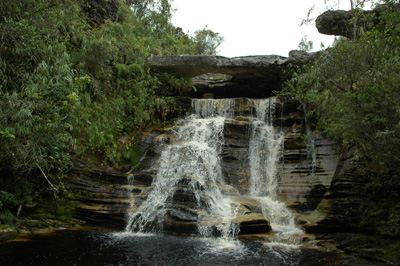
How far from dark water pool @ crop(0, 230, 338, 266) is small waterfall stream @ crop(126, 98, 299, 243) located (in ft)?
3.07

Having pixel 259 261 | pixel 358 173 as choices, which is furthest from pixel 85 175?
pixel 358 173

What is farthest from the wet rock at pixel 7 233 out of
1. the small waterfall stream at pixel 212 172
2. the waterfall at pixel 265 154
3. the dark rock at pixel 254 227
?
the waterfall at pixel 265 154

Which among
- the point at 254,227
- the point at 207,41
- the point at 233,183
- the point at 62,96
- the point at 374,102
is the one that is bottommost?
the point at 254,227

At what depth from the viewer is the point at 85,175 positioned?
10000 mm

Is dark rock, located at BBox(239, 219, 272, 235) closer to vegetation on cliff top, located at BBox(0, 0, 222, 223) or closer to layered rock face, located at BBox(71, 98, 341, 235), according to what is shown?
layered rock face, located at BBox(71, 98, 341, 235)

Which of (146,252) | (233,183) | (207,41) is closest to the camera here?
(146,252)

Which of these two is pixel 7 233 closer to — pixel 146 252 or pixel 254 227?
pixel 146 252

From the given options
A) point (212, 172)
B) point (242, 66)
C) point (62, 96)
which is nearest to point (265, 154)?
point (212, 172)

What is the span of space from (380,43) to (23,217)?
430 inches

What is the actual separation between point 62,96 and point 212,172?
6.01 meters

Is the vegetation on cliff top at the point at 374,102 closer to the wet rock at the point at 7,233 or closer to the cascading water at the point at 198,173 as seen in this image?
the cascading water at the point at 198,173

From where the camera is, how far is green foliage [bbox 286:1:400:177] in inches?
248

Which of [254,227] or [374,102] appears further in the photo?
[254,227]

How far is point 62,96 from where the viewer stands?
27.8ft
